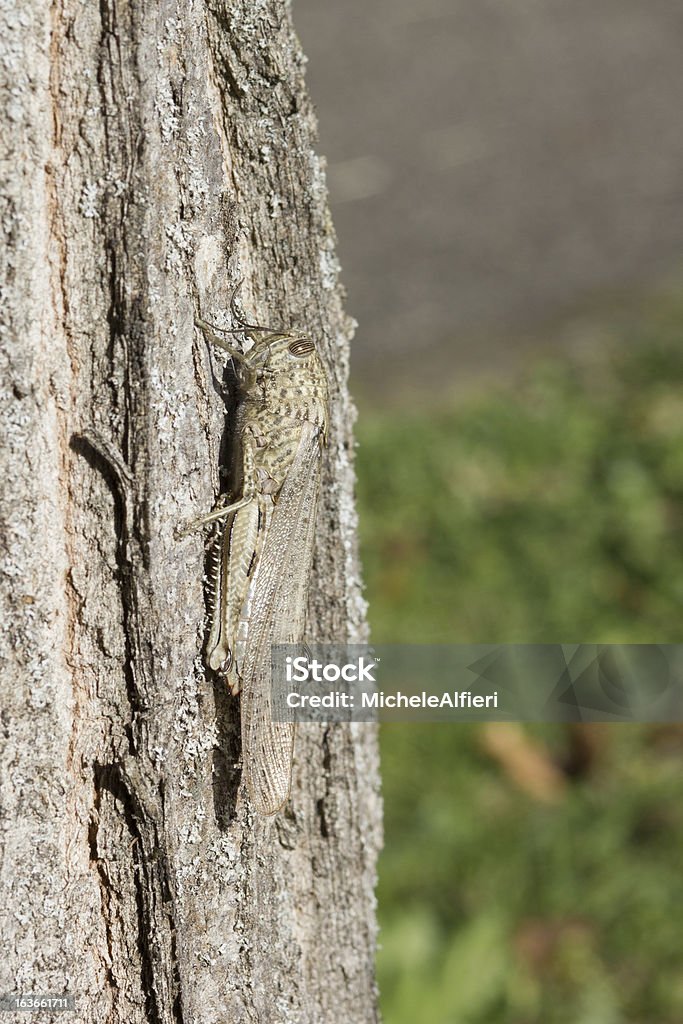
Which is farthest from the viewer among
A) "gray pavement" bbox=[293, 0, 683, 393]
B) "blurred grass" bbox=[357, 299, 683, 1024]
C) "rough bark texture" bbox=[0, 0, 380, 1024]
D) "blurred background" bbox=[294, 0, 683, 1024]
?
"gray pavement" bbox=[293, 0, 683, 393]

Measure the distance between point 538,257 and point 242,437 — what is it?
518 cm

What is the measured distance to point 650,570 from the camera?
15.5 ft

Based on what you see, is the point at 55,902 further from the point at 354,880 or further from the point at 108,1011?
the point at 354,880

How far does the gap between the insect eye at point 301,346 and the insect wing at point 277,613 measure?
0.71 ft

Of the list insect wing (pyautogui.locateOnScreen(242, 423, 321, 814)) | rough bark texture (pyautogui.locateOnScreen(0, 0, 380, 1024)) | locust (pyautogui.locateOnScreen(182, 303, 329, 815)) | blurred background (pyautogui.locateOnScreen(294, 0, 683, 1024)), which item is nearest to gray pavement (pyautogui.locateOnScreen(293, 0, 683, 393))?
blurred background (pyautogui.locateOnScreen(294, 0, 683, 1024))

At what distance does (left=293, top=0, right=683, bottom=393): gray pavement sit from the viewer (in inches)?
263

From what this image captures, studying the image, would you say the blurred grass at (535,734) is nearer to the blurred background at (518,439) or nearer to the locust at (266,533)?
the blurred background at (518,439)

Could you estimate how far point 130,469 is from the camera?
1.80 metres

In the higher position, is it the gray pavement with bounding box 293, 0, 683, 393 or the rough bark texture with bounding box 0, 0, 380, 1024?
the gray pavement with bounding box 293, 0, 683, 393

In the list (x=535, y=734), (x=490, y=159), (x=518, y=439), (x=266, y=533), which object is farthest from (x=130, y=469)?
(x=490, y=159)

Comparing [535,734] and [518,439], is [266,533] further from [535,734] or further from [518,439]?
[518,439]

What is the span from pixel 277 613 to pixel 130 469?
1.95 feet

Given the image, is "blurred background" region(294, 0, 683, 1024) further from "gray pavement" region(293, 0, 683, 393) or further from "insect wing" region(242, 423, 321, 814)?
"insect wing" region(242, 423, 321, 814)

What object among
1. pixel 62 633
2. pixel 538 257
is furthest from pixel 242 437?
pixel 538 257
